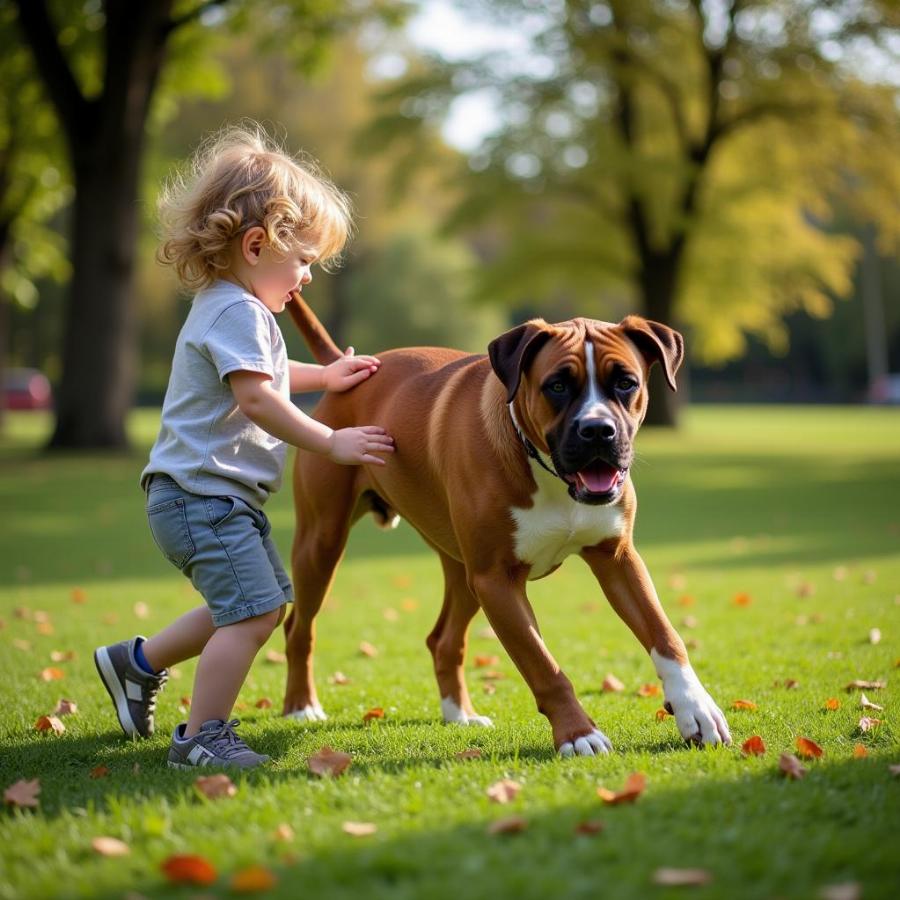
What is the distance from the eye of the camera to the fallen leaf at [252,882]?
2.75m

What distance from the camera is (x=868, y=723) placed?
450 cm

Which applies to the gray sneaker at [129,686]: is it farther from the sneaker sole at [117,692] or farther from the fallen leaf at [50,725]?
the fallen leaf at [50,725]

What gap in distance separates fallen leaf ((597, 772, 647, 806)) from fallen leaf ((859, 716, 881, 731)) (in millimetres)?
1388

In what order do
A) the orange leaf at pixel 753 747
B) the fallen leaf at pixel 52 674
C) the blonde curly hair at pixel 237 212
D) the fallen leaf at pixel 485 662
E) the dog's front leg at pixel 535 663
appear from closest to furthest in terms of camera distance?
the orange leaf at pixel 753 747
the dog's front leg at pixel 535 663
the blonde curly hair at pixel 237 212
the fallen leaf at pixel 52 674
the fallen leaf at pixel 485 662

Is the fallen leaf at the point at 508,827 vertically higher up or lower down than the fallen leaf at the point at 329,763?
higher up

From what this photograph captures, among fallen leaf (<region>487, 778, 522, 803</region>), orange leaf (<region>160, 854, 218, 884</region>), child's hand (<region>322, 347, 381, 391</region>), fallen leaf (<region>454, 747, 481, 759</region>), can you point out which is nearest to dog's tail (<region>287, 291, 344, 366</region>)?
child's hand (<region>322, 347, 381, 391</region>)

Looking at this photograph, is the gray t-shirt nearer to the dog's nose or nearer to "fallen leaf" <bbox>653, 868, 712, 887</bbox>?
the dog's nose

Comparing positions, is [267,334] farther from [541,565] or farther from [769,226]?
[769,226]

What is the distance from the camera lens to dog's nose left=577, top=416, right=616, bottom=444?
160 inches

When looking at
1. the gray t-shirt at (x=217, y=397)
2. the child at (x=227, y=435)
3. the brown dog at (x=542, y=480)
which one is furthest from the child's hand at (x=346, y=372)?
the gray t-shirt at (x=217, y=397)

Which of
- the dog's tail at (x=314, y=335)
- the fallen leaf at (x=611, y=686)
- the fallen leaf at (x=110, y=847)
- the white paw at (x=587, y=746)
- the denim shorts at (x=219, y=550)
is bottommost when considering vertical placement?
the fallen leaf at (x=611, y=686)

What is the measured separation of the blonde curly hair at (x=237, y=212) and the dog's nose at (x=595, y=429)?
1511 mm

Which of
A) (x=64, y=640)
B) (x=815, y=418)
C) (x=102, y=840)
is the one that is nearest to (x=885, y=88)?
(x=815, y=418)

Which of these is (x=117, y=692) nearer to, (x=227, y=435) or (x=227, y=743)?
(x=227, y=743)
